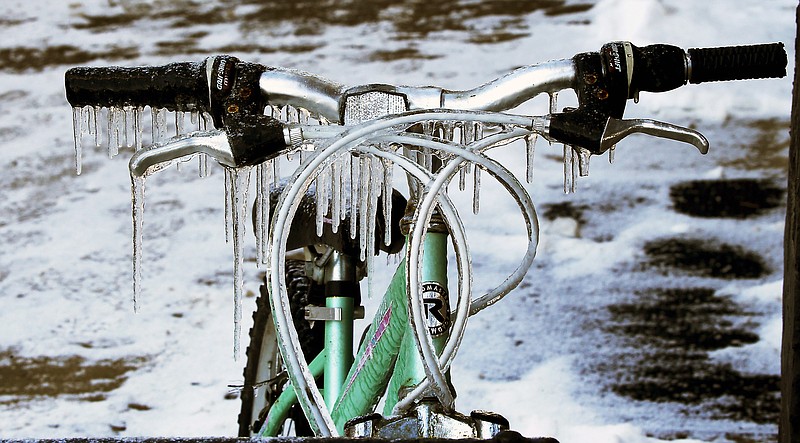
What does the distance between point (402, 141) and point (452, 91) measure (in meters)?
0.16

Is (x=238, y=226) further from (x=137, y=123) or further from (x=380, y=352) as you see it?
(x=380, y=352)

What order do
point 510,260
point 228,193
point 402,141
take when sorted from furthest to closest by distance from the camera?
1. point 510,260
2. point 228,193
3. point 402,141

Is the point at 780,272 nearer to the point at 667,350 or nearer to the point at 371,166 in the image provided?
the point at 667,350

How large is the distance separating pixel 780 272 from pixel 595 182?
134 centimetres

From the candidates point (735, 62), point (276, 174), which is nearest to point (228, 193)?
point (276, 174)

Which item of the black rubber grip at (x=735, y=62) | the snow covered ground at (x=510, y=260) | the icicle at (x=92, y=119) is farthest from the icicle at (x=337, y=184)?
the snow covered ground at (x=510, y=260)

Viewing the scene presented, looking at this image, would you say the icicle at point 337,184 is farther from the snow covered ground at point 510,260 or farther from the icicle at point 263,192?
the snow covered ground at point 510,260

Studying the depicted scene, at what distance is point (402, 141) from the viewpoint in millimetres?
1882

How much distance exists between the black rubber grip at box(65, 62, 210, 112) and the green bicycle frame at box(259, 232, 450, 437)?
0.49 m

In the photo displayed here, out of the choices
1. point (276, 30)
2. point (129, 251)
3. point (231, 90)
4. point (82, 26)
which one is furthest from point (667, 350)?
point (82, 26)

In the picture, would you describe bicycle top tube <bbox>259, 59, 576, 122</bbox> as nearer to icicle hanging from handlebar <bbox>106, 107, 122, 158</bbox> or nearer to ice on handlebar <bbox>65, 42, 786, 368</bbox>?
ice on handlebar <bbox>65, 42, 786, 368</bbox>

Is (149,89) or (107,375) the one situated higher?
(149,89)

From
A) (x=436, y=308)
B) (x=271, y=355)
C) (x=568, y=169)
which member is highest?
(x=568, y=169)

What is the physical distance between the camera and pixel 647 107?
732 centimetres
